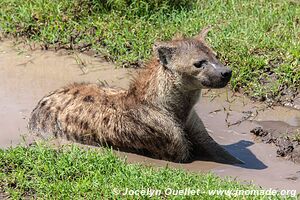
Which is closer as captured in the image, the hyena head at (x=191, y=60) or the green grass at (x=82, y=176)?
the green grass at (x=82, y=176)

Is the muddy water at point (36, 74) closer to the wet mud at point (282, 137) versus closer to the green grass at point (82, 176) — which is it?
the green grass at point (82, 176)

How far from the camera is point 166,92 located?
6.84 metres

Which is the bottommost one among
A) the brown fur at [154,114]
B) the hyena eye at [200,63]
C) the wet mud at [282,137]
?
the wet mud at [282,137]

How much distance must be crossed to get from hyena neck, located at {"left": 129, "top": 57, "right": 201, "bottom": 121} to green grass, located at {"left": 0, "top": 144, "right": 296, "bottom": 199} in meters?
0.75

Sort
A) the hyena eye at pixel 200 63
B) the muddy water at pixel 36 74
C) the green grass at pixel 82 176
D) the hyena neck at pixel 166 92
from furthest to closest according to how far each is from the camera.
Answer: the muddy water at pixel 36 74
the hyena neck at pixel 166 92
the hyena eye at pixel 200 63
the green grass at pixel 82 176

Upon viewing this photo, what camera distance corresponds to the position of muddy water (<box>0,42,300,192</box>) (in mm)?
6605

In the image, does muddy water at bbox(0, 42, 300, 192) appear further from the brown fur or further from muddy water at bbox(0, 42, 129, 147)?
the brown fur

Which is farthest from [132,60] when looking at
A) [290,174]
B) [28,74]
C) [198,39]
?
[290,174]

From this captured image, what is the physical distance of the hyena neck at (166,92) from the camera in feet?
22.4

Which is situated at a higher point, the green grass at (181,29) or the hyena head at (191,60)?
the hyena head at (191,60)

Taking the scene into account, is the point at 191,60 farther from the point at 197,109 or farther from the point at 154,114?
the point at 197,109

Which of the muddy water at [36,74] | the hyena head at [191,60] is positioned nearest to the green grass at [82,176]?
the hyena head at [191,60]

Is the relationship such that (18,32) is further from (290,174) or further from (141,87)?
(290,174)

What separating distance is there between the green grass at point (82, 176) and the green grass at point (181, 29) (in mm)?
2376
